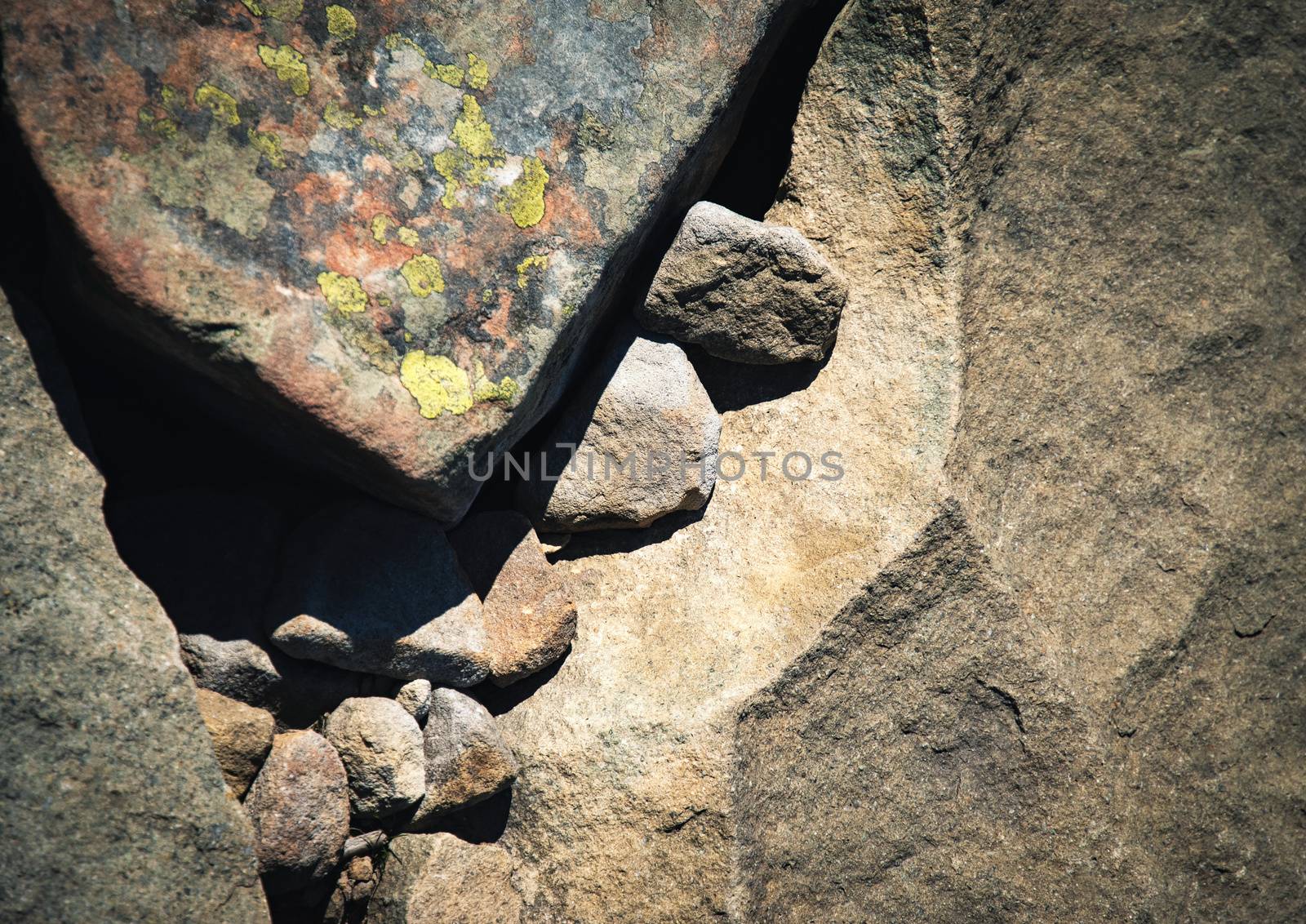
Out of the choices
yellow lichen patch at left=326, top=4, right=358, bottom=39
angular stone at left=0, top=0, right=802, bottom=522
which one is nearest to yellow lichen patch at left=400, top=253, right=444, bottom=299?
angular stone at left=0, top=0, right=802, bottom=522

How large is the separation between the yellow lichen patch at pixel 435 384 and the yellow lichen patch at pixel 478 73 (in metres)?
0.74

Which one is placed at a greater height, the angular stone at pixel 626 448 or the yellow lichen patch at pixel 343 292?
the yellow lichen patch at pixel 343 292

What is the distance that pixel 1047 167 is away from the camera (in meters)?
3.04

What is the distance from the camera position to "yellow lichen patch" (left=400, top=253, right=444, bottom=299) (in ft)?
7.57

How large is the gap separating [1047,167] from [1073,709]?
1.71 meters

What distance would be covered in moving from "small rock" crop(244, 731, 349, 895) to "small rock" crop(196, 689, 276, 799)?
1.2 inches

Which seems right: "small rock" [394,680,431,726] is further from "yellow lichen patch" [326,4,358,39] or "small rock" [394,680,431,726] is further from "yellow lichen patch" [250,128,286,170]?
"yellow lichen patch" [326,4,358,39]

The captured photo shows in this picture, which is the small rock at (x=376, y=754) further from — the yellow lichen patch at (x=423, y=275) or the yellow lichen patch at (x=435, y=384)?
the yellow lichen patch at (x=423, y=275)

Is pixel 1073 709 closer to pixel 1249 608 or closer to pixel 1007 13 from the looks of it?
pixel 1249 608

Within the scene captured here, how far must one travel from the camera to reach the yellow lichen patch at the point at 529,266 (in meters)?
2.43

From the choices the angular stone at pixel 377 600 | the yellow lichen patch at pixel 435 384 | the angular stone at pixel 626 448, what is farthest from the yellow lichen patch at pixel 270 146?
the angular stone at pixel 626 448

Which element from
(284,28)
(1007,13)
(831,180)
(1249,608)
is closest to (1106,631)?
(1249,608)

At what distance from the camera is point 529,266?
2.44 m

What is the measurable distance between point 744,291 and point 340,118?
1.23 meters
